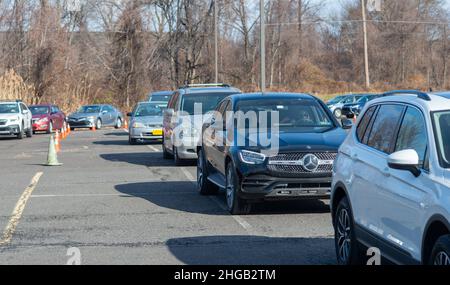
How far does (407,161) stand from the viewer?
607 centimetres

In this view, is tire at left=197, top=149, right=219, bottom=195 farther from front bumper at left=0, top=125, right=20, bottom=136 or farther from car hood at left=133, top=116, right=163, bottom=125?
front bumper at left=0, top=125, right=20, bottom=136

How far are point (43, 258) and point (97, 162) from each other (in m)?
12.1

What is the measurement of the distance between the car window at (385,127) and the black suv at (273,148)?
3.37 meters

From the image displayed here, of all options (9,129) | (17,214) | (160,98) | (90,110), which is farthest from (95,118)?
(17,214)

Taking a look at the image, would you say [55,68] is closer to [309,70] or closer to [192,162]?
[309,70]

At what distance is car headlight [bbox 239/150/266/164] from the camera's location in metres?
11.1

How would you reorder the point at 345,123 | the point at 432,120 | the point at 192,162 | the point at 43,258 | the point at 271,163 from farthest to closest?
the point at 192,162 → the point at 345,123 → the point at 271,163 → the point at 43,258 → the point at 432,120

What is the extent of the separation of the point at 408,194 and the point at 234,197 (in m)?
5.19

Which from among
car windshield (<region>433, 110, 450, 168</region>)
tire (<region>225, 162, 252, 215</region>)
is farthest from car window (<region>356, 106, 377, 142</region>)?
tire (<region>225, 162, 252, 215</region>)

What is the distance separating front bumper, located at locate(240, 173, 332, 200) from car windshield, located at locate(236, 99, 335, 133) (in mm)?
1322

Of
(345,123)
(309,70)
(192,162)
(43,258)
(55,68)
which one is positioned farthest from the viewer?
(309,70)

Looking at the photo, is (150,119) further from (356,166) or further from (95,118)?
(356,166)
